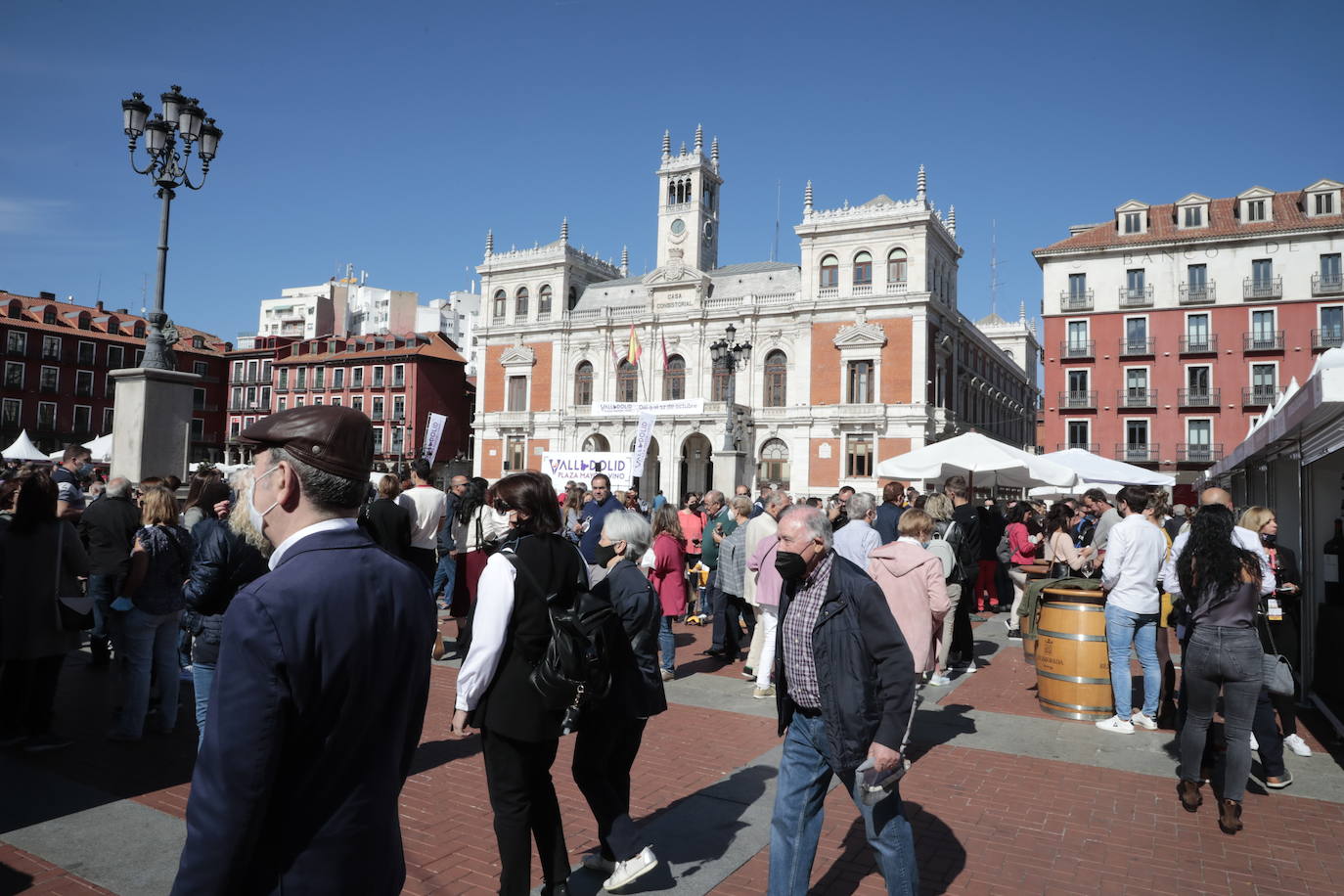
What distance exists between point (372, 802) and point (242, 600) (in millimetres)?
505

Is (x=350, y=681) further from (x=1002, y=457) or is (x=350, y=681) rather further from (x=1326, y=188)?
(x=1326, y=188)

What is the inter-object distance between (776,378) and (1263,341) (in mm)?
20454

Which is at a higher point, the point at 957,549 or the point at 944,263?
the point at 944,263

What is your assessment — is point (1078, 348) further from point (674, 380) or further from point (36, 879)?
point (36, 879)

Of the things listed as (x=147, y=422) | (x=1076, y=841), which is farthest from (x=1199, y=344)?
(x=147, y=422)

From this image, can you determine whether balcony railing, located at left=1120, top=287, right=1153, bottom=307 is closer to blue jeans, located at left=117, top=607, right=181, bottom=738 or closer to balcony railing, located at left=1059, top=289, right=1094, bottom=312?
balcony railing, located at left=1059, top=289, right=1094, bottom=312

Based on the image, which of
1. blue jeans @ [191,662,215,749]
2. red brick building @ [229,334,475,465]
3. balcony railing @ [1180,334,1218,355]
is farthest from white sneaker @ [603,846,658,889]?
red brick building @ [229,334,475,465]

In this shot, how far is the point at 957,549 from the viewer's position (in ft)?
29.7

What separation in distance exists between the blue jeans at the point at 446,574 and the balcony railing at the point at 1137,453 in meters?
33.5

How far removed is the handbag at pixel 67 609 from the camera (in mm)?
5359

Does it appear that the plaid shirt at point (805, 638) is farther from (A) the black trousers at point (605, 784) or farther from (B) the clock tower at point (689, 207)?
(B) the clock tower at point (689, 207)

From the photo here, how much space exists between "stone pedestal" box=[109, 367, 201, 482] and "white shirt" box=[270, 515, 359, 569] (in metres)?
8.09

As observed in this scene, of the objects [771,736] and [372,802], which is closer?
[372,802]

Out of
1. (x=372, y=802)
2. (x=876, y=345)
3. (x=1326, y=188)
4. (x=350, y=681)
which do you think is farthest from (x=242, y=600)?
(x=1326, y=188)
